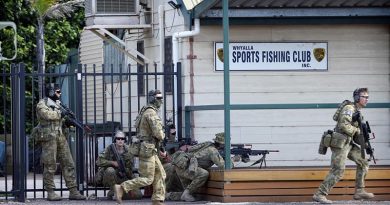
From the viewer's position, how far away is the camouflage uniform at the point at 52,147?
18.0 m

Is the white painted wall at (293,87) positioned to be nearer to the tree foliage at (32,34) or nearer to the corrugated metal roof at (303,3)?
the corrugated metal roof at (303,3)

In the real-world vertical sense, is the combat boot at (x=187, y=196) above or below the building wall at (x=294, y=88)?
below

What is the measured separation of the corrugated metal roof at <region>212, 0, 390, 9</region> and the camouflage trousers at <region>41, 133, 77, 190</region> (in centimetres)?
333

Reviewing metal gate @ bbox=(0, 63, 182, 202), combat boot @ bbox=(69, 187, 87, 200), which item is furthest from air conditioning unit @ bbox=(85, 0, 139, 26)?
combat boot @ bbox=(69, 187, 87, 200)

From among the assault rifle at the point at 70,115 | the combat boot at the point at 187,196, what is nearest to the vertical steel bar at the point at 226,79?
the combat boot at the point at 187,196

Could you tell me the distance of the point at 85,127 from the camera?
18.4 m

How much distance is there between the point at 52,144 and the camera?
18094 mm

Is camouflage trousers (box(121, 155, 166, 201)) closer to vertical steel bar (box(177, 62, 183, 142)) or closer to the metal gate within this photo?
the metal gate

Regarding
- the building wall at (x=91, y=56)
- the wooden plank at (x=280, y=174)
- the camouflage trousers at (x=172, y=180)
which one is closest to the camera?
the wooden plank at (x=280, y=174)

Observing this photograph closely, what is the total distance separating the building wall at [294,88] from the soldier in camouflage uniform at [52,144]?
2.21m

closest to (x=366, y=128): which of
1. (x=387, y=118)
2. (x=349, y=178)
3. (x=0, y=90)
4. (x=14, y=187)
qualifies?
(x=349, y=178)

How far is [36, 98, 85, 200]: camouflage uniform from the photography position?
1795 cm

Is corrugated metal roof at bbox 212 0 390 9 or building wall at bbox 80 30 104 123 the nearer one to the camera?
corrugated metal roof at bbox 212 0 390 9

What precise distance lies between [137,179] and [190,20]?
11.2ft
